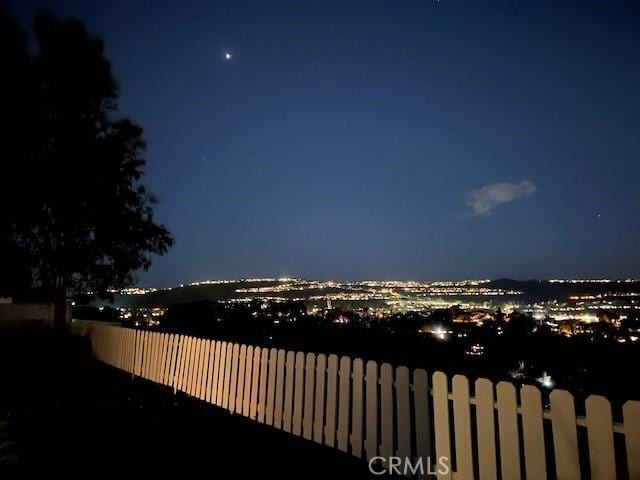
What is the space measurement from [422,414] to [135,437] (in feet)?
13.3

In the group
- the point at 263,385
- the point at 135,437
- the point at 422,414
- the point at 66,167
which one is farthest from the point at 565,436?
the point at 66,167

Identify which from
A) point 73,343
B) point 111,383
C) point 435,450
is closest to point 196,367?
point 111,383

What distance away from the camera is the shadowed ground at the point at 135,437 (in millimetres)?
5031

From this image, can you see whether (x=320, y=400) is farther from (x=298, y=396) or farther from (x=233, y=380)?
(x=233, y=380)

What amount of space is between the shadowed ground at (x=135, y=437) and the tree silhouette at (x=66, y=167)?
5.59 meters

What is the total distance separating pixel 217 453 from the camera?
5.45m

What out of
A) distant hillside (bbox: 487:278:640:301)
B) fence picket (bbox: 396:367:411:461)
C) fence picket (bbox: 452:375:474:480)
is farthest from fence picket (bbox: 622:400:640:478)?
distant hillside (bbox: 487:278:640:301)

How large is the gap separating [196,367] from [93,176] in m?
9.10

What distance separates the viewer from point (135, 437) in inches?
237

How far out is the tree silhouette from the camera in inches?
519

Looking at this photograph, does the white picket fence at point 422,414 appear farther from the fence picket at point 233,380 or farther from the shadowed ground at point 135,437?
the shadowed ground at point 135,437

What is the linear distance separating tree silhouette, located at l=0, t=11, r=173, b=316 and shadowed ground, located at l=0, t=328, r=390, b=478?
5.59 metres

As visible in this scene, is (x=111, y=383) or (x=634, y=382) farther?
(x=111, y=383)

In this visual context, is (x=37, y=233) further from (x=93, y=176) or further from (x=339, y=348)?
(x=339, y=348)
